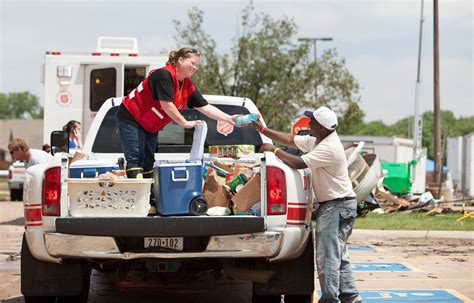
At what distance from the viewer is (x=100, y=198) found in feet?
21.5

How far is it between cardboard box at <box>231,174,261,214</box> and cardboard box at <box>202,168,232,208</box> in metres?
0.18

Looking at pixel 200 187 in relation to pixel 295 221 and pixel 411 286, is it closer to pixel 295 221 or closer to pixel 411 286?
pixel 295 221

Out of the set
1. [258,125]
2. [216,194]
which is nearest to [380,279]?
[258,125]

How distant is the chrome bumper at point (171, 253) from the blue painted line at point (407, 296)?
2173mm

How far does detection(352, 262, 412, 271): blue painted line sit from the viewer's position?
424 inches

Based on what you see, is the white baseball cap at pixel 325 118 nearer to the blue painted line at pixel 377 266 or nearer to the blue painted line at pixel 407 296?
the blue painted line at pixel 407 296

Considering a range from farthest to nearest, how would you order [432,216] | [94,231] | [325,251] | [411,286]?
[432,216] < [411,286] < [325,251] < [94,231]

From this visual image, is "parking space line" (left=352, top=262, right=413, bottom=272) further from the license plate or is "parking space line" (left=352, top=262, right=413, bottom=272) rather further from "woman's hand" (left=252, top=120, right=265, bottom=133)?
the license plate

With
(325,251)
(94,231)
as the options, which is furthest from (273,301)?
(94,231)

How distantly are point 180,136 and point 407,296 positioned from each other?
271cm

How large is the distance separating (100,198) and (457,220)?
39.4 feet

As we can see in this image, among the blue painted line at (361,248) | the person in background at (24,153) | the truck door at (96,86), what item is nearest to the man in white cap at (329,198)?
the person in background at (24,153)

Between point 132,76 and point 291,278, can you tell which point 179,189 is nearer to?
point 291,278

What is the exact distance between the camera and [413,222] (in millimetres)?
16953
